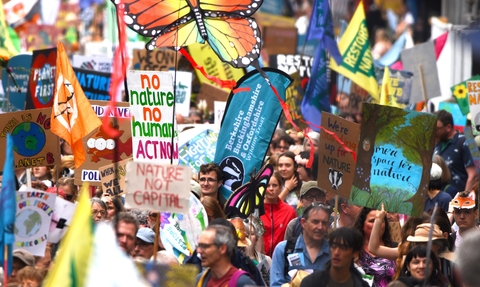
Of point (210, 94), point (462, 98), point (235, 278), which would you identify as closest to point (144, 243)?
point (235, 278)

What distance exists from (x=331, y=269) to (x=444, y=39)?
368 inches

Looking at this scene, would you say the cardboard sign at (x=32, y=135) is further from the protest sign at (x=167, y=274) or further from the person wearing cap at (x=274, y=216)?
the protest sign at (x=167, y=274)

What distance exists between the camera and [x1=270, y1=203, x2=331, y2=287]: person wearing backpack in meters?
7.12

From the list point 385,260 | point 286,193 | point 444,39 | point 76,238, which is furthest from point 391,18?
point 76,238

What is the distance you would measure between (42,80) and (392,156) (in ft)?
17.4

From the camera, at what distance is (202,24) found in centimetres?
830

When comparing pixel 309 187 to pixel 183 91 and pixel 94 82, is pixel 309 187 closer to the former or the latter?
pixel 183 91

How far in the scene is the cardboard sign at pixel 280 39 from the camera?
1769 centimetres

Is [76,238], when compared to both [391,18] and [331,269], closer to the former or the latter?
[331,269]

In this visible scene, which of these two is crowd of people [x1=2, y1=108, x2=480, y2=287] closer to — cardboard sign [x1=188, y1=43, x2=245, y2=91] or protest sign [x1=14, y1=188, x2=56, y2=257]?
protest sign [x1=14, y1=188, x2=56, y2=257]

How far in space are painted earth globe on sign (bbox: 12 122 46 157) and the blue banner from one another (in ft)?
4.88

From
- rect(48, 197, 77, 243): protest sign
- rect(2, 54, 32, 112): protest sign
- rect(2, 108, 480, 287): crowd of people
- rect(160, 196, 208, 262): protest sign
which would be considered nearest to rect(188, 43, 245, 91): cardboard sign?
rect(2, 54, 32, 112): protest sign

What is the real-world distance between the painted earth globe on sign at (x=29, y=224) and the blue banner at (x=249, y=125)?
99.2 inches

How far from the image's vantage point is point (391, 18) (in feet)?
102
